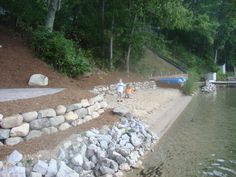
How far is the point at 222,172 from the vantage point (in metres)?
10.0

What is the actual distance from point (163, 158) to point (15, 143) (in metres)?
4.79

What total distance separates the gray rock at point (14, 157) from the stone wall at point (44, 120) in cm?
55

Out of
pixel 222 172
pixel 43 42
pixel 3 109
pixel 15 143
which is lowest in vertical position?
pixel 222 172

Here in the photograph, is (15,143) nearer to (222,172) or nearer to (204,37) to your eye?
(222,172)

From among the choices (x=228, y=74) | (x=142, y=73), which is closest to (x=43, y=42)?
(x=142, y=73)

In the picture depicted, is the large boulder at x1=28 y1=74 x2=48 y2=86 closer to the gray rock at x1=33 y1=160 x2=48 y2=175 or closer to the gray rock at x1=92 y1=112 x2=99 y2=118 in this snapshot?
the gray rock at x1=92 y1=112 x2=99 y2=118

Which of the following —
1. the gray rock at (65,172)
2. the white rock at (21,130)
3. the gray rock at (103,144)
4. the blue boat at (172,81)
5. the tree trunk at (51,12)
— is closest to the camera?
the gray rock at (65,172)

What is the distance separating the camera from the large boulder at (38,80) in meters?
15.6

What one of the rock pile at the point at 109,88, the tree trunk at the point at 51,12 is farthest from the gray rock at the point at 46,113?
the tree trunk at the point at 51,12

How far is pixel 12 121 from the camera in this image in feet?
28.3

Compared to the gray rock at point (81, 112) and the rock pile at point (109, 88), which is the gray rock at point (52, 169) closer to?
the gray rock at point (81, 112)

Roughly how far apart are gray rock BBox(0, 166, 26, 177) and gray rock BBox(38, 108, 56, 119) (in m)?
2.12

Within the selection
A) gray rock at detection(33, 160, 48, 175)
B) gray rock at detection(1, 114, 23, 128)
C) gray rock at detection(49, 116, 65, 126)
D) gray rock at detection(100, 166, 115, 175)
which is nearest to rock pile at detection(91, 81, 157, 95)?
gray rock at detection(49, 116, 65, 126)

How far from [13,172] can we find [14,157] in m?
0.55
